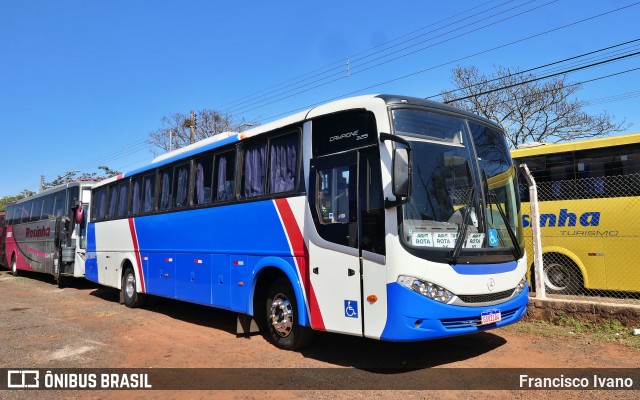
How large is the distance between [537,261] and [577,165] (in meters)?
2.75

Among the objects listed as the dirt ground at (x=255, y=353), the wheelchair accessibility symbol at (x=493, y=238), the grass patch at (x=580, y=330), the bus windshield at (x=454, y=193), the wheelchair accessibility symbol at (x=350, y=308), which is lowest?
the dirt ground at (x=255, y=353)

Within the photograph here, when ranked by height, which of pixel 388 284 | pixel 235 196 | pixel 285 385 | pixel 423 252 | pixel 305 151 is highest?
pixel 305 151

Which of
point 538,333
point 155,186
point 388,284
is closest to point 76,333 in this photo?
point 155,186

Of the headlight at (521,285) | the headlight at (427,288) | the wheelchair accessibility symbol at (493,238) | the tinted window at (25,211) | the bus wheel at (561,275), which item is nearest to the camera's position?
the headlight at (427,288)

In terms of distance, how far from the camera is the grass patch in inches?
264

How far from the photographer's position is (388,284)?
5219 millimetres

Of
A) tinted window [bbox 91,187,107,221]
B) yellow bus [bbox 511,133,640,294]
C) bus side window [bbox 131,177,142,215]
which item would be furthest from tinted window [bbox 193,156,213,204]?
yellow bus [bbox 511,133,640,294]

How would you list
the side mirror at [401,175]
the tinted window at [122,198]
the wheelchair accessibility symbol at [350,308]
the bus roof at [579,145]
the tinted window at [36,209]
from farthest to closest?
the tinted window at [36,209]
the tinted window at [122,198]
the bus roof at [579,145]
the wheelchair accessibility symbol at [350,308]
the side mirror at [401,175]

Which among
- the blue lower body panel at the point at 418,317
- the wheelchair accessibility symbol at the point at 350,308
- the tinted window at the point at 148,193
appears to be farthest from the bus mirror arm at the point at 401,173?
the tinted window at the point at 148,193

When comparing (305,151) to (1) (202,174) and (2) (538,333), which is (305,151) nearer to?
(1) (202,174)

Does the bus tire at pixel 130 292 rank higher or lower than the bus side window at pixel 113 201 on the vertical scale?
lower

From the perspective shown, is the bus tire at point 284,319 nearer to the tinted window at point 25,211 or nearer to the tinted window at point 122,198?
the tinted window at point 122,198

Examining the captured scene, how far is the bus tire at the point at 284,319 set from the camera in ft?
21.7

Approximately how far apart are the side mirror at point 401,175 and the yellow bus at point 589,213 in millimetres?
4384
